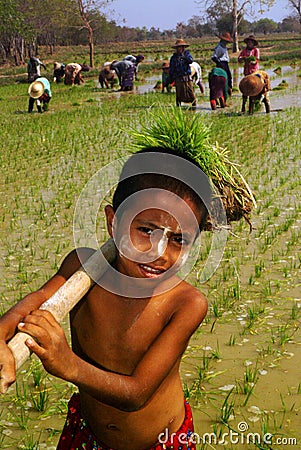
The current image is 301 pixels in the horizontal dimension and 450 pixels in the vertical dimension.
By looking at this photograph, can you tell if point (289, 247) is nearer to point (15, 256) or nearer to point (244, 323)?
point (244, 323)

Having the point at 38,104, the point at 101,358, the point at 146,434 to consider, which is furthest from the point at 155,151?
the point at 38,104

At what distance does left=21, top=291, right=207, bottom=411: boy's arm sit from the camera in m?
1.16

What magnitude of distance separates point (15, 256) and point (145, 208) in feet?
11.0

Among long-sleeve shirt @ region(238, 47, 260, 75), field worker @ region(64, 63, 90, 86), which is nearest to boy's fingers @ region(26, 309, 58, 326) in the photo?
long-sleeve shirt @ region(238, 47, 260, 75)

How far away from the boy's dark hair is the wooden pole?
0.18 meters

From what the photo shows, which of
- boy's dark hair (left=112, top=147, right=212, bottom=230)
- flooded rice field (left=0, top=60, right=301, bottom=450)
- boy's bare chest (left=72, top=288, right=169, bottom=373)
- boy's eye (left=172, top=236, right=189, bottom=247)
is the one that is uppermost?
boy's dark hair (left=112, top=147, right=212, bottom=230)

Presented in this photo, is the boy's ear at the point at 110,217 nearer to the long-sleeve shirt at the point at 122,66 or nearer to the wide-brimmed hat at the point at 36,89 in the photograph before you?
the wide-brimmed hat at the point at 36,89

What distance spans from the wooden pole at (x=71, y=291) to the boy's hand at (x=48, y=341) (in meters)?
0.02

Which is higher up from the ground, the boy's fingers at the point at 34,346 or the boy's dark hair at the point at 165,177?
the boy's dark hair at the point at 165,177

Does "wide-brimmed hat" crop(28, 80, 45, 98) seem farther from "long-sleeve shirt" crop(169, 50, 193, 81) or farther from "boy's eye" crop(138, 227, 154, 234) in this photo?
"boy's eye" crop(138, 227, 154, 234)

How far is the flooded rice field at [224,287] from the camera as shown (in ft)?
8.34

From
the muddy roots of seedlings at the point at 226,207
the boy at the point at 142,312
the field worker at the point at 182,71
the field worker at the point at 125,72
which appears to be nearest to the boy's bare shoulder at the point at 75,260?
the boy at the point at 142,312

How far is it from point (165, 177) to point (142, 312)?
0.38 m

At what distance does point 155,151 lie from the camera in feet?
5.37
